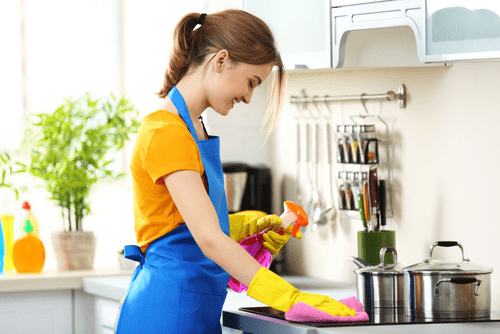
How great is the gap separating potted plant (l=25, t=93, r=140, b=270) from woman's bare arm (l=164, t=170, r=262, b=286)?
4.35 feet

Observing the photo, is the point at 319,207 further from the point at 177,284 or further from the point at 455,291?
the point at 177,284

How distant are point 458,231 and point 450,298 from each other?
40 cm

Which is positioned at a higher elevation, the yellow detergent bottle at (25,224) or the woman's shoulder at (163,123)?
the woman's shoulder at (163,123)

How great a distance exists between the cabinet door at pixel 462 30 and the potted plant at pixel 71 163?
132cm

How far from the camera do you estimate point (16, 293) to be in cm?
234

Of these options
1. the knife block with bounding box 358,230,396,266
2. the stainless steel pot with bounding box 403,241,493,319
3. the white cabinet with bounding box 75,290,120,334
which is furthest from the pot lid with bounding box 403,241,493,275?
the white cabinet with bounding box 75,290,120,334

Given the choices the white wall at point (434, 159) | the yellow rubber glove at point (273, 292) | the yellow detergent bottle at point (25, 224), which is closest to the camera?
the yellow rubber glove at point (273, 292)

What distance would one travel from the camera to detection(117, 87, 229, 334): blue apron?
4.75 ft

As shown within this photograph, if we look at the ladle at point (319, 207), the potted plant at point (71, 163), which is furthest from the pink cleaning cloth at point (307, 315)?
the potted plant at point (71, 163)

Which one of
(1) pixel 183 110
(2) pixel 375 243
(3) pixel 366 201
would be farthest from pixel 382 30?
(1) pixel 183 110

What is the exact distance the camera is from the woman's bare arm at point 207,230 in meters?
1.32

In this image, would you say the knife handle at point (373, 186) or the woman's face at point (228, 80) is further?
the knife handle at point (373, 186)

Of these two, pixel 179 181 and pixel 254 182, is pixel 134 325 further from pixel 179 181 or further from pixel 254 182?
pixel 254 182

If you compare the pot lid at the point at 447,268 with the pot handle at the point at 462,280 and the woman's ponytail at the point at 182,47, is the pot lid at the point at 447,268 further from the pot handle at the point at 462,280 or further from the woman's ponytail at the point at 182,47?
the woman's ponytail at the point at 182,47
